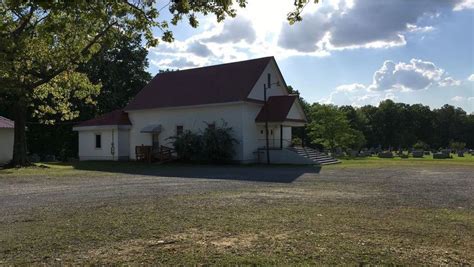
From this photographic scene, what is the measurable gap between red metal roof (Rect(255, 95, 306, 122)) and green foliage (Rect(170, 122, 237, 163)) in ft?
9.78

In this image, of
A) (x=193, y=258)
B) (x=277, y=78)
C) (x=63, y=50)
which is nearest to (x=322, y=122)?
(x=277, y=78)

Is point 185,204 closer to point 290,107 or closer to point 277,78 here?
point 290,107

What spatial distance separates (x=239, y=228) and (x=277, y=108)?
26446mm

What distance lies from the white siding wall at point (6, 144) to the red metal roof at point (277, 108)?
1948cm

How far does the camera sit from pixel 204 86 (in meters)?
36.5

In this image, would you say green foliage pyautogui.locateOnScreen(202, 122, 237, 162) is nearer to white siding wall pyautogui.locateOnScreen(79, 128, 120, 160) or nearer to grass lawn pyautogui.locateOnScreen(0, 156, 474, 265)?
white siding wall pyautogui.locateOnScreen(79, 128, 120, 160)

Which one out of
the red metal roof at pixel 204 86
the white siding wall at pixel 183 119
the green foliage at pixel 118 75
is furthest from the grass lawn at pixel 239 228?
the green foliage at pixel 118 75

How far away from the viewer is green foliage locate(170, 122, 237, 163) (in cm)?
3153

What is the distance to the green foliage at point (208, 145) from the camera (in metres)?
31.5

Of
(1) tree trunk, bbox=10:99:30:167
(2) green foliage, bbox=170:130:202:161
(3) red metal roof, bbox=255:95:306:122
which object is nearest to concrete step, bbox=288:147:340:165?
(3) red metal roof, bbox=255:95:306:122

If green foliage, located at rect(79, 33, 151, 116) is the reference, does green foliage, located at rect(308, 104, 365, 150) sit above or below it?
below

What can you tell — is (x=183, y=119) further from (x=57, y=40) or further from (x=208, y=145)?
(x=57, y=40)

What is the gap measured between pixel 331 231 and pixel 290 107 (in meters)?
26.4

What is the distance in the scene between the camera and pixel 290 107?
110ft
